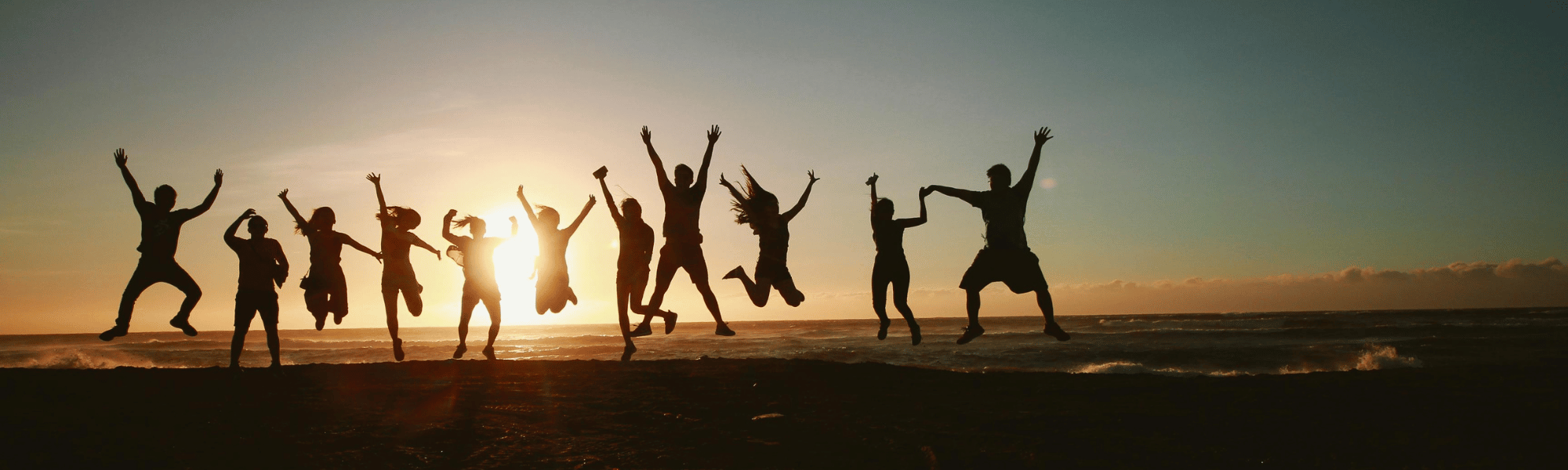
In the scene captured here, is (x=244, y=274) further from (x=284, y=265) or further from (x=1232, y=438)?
(x=1232, y=438)

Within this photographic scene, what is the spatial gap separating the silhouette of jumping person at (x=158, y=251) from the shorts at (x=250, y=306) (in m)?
0.40

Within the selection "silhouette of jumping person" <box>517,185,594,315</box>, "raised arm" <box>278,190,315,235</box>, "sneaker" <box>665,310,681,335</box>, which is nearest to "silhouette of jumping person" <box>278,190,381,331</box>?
"raised arm" <box>278,190,315,235</box>

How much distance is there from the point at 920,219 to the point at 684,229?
2.60 meters

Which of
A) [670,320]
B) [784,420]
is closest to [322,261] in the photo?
[670,320]

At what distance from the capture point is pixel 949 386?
9.48m

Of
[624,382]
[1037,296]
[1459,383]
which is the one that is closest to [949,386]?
[1037,296]

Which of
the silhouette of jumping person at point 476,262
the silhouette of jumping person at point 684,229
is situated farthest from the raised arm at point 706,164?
the silhouette of jumping person at point 476,262

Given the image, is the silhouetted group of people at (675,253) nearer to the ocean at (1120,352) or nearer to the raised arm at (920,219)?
the raised arm at (920,219)

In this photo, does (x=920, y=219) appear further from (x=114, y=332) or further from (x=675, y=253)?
(x=114, y=332)

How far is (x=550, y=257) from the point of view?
10.0 m

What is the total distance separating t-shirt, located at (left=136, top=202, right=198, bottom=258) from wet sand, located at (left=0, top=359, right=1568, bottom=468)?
160 cm

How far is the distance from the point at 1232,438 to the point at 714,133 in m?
5.67

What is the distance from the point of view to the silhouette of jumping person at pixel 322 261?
34.6 ft

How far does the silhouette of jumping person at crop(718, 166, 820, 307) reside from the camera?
848 centimetres
